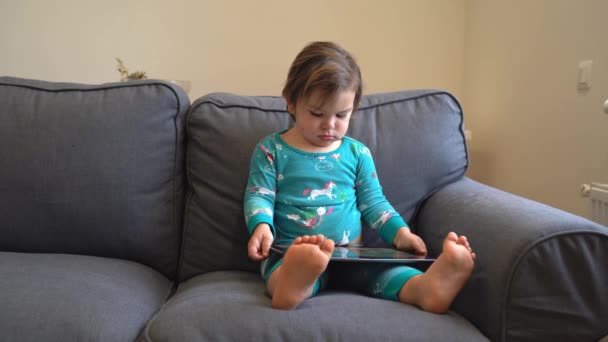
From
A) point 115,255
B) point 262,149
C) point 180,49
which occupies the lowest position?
point 115,255

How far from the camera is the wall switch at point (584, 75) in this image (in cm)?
139

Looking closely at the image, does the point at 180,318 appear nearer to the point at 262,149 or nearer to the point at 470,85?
the point at 262,149

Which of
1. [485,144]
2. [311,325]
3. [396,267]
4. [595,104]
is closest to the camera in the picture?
[311,325]

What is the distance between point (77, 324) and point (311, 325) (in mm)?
430

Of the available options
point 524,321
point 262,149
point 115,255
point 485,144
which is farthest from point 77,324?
point 485,144

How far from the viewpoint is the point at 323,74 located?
111cm

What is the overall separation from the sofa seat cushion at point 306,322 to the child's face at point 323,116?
0.39 metres

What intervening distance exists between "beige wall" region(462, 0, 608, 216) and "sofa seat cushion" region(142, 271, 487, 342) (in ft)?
2.60

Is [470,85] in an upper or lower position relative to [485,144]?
upper

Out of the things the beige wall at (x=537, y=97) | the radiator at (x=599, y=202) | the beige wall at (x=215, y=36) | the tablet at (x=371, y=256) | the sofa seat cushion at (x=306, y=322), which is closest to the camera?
the sofa seat cushion at (x=306, y=322)

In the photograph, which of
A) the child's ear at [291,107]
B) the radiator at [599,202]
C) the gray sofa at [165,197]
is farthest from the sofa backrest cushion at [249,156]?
the radiator at [599,202]

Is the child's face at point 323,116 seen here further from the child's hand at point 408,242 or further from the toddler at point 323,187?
the child's hand at point 408,242

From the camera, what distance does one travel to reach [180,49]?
2.00m

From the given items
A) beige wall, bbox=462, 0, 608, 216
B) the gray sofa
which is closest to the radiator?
beige wall, bbox=462, 0, 608, 216
